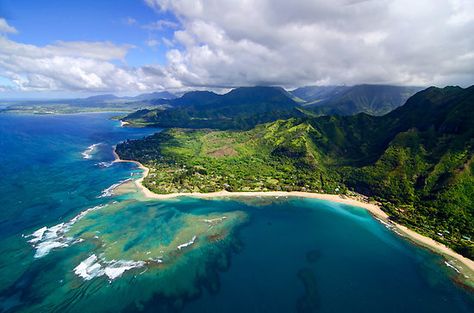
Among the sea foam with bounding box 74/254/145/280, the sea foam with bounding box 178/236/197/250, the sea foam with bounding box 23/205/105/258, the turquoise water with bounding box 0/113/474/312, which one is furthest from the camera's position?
the sea foam with bounding box 178/236/197/250

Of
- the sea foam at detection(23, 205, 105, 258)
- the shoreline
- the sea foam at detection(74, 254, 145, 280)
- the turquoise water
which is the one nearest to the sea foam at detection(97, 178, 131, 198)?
the turquoise water

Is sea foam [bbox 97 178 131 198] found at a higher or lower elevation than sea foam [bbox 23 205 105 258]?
lower

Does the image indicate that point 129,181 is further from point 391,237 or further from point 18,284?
point 391,237

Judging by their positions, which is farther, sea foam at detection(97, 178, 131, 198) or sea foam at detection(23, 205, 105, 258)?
sea foam at detection(97, 178, 131, 198)

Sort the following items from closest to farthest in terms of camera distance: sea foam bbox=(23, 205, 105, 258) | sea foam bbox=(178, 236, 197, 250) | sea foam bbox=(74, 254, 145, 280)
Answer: sea foam bbox=(74, 254, 145, 280) → sea foam bbox=(23, 205, 105, 258) → sea foam bbox=(178, 236, 197, 250)

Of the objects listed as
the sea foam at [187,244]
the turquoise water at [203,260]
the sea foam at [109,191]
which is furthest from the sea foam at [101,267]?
the sea foam at [109,191]

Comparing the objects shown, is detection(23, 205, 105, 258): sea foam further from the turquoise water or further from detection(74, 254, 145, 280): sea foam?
detection(74, 254, 145, 280): sea foam

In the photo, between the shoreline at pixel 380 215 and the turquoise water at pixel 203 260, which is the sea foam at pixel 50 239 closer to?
the turquoise water at pixel 203 260
